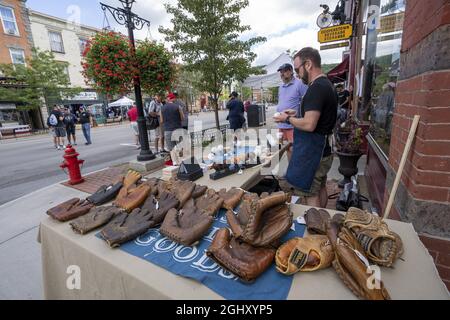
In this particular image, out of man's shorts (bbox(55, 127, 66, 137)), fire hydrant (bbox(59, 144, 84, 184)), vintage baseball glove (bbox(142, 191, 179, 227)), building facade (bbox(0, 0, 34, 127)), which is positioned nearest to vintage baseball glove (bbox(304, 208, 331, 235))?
vintage baseball glove (bbox(142, 191, 179, 227))

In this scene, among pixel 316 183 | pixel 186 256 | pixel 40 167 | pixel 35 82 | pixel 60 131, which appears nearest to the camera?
pixel 186 256

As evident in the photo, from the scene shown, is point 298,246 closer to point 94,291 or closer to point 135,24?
point 94,291

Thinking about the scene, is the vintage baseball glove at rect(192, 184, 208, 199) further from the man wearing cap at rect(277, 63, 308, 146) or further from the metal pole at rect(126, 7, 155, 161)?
the metal pole at rect(126, 7, 155, 161)

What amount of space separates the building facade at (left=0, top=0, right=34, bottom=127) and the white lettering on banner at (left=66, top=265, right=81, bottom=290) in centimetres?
2346

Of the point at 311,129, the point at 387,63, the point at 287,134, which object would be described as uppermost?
the point at 387,63

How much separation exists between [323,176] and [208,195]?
1.37m

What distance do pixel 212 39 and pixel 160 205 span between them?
6732 mm

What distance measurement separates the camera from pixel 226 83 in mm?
8680

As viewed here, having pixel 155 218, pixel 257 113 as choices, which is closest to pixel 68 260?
pixel 155 218

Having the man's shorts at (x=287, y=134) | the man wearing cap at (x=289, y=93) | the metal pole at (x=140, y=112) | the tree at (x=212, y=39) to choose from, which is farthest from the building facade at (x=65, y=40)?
the man's shorts at (x=287, y=134)

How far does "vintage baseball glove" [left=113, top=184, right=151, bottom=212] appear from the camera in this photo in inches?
80.0

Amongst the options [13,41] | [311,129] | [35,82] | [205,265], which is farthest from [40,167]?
[13,41]

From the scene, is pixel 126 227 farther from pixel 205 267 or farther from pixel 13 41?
pixel 13 41

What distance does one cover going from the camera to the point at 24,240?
10.6 ft
